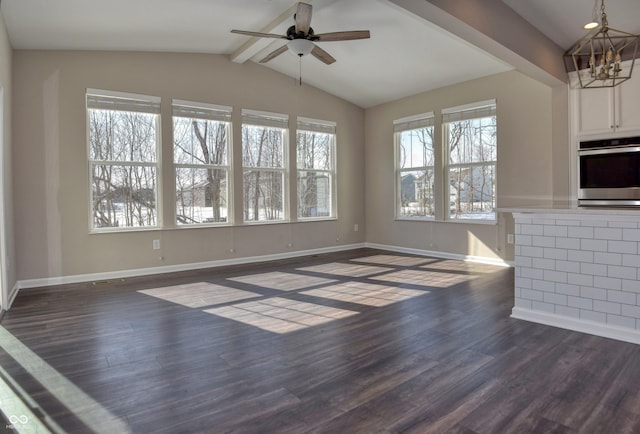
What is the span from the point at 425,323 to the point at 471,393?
1156mm

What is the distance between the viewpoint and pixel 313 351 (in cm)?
267

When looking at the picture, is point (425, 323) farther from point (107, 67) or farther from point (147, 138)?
point (107, 67)

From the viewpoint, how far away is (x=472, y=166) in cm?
601

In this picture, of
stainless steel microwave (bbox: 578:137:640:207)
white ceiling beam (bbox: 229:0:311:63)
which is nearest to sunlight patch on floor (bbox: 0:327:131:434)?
white ceiling beam (bbox: 229:0:311:63)

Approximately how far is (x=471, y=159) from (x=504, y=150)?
0.53 m

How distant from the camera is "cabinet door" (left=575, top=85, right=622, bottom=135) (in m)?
4.49

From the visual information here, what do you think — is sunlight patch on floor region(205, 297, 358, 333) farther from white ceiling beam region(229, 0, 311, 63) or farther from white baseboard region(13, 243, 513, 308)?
white ceiling beam region(229, 0, 311, 63)

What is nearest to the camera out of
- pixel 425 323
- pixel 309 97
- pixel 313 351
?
pixel 313 351

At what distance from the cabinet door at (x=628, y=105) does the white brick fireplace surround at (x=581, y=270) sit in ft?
7.22

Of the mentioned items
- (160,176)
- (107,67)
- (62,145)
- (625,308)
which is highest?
(107,67)

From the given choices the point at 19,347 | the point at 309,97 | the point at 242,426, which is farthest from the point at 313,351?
the point at 309,97

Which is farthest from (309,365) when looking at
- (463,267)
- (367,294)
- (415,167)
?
(415,167)

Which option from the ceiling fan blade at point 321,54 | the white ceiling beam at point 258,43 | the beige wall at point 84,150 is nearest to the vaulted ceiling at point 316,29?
the white ceiling beam at point 258,43

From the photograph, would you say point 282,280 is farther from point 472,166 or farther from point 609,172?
point 609,172
